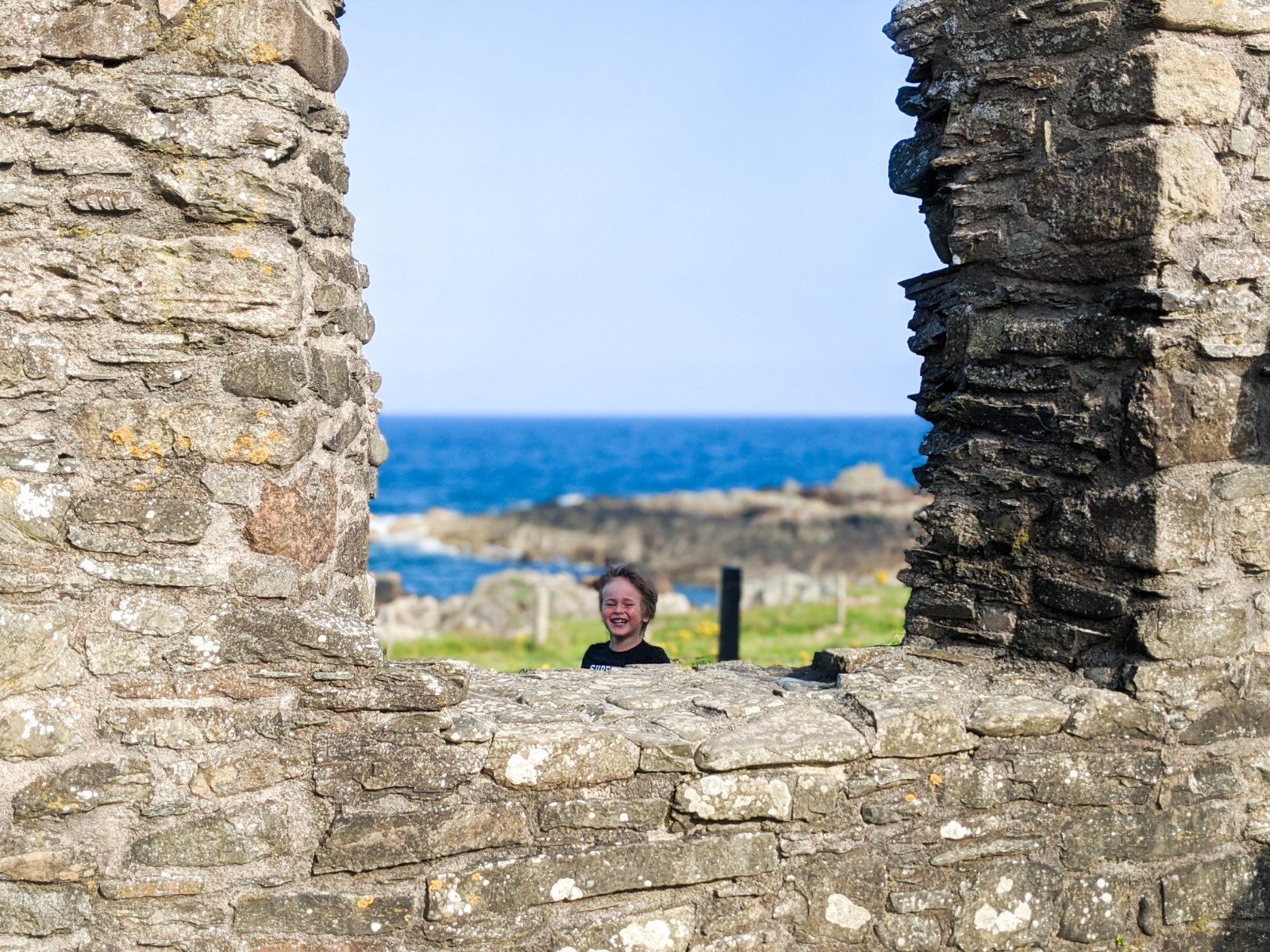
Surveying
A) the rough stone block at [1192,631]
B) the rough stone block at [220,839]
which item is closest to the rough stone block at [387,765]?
the rough stone block at [220,839]

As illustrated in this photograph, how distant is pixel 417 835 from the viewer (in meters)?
3.12

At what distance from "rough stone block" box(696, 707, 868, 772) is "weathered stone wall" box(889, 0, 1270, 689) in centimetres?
93

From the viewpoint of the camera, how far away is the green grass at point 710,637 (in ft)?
36.9

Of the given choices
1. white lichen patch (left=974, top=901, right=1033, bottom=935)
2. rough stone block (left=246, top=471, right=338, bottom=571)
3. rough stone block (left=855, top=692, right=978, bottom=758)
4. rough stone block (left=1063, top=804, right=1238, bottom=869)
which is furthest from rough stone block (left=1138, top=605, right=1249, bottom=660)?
rough stone block (left=246, top=471, right=338, bottom=571)

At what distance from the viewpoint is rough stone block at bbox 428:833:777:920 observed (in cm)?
313

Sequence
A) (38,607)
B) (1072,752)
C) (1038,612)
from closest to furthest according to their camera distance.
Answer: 1. (38,607)
2. (1072,752)
3. (1038,612)

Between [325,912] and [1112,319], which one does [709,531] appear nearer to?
[1112,319]

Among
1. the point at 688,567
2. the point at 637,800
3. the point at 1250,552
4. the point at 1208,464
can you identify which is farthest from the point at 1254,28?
the point at 688,567

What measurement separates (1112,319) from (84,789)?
336 centimetres

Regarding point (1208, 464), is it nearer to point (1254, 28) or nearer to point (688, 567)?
point (1254, 28)

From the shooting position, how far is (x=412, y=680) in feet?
10.6

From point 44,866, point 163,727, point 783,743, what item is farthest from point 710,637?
point 44,866

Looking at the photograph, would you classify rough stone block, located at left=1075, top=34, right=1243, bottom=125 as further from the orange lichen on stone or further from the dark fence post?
the dark fence post

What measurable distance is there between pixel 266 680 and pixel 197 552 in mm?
396
